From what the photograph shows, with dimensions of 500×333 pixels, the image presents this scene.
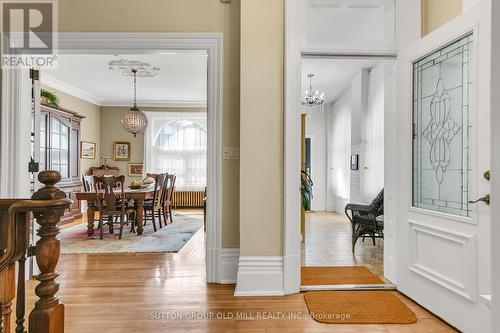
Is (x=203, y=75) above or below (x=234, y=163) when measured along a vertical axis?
above

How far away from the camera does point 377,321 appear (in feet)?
7.07

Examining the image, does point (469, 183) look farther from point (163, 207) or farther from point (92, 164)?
point (92, 164)

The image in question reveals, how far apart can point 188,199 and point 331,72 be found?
4.99m

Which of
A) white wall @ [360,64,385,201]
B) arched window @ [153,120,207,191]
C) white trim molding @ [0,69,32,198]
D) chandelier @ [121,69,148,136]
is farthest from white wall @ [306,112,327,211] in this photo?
white trim molding @ [0,69,32,198]

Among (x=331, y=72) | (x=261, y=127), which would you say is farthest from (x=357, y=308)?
(x=331, y=72)

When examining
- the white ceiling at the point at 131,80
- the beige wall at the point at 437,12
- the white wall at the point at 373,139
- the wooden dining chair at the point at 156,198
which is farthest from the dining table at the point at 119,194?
the beige wall at the point at 437,12

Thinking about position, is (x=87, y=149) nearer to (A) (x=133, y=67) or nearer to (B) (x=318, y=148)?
(A) (x=133, y=67)

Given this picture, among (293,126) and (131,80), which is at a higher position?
(131,80)

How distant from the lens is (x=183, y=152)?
345 inches

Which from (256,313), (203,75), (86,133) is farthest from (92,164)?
(256,313)

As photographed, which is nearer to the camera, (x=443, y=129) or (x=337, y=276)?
(x=443, y=129)

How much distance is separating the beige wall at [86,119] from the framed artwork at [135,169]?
84 centimetres

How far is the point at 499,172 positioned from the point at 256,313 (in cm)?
198

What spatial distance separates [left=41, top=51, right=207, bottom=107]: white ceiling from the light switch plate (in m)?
2.57
